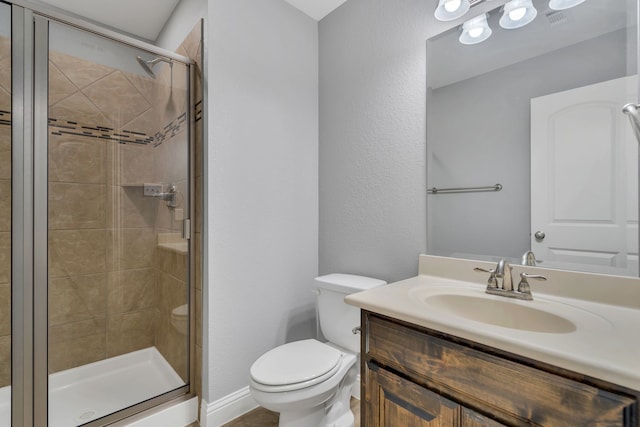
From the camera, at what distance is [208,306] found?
155cm

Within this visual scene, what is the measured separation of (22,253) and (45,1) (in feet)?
5.42

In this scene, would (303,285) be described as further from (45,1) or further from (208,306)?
(45,1)

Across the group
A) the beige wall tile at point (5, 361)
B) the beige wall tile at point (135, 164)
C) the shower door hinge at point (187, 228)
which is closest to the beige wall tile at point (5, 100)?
the beige wall tile at point (135, 164)

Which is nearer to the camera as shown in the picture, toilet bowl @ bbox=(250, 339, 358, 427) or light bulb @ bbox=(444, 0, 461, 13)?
toilet bowl @ bbox=(250, 339, 358, 427)

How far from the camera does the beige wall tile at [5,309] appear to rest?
1251 millimetres

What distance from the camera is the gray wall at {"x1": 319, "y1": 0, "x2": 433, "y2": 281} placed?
154cm

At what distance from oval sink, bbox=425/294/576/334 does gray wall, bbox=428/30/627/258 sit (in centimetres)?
27

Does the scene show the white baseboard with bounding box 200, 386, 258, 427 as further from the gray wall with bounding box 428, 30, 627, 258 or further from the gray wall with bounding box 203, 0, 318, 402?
the gray wall with bounding box 428, 30, 627, 258

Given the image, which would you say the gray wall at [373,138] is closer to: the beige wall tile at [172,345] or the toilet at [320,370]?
the toilet at [320,370]

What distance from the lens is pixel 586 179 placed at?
1.07 metres

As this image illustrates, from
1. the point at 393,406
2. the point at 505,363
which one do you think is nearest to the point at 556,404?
the point at 505,363

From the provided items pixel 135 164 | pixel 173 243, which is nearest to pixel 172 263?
pixel 173 243

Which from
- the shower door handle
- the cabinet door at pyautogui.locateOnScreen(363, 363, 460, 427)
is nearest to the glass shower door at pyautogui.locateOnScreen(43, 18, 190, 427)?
the cabinet door at pyautogui.locateOnScreen(363, 363, 460, 427)

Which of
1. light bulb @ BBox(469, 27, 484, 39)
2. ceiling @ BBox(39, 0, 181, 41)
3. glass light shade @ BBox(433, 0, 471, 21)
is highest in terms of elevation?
ceiling @ BBox(39, 0, 181, 41)
